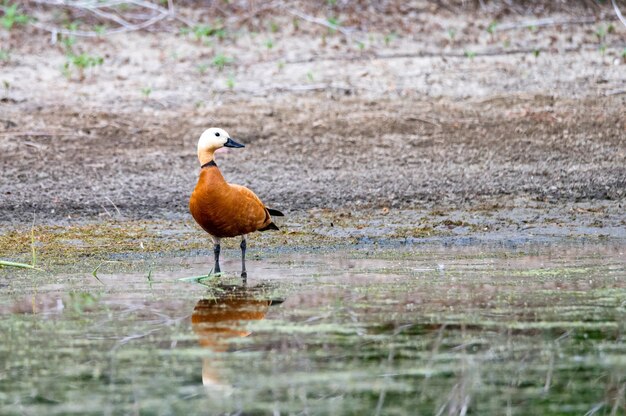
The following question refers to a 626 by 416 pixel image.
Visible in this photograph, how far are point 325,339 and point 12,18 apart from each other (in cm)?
932

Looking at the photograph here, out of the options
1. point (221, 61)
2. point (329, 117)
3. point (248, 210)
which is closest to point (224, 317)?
point (248, 210)

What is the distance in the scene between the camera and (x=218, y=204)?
8531 mm

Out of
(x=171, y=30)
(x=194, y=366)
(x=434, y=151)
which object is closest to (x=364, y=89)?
(x=434, y=151)

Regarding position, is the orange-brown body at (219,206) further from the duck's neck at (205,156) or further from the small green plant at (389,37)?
the small green plant at (389,37)

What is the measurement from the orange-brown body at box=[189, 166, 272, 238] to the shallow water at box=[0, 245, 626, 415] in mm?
323

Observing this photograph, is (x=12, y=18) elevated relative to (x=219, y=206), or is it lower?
elevated

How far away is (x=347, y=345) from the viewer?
6.17 meters

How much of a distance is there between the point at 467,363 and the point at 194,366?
4.06ft

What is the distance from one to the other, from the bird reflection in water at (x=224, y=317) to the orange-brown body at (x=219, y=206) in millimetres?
628

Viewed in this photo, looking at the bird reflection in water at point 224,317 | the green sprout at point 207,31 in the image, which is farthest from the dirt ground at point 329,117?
the bird reflection in water at point 224,317

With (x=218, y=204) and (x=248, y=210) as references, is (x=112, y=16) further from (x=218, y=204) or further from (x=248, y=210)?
(x=218, y=204)

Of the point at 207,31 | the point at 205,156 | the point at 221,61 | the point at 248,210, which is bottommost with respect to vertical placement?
the point at 248,210

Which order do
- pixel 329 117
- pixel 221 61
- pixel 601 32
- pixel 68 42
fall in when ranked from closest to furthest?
pixel 329 117 → pixel 221 61 → pixel 68 42 → pixel 601 32

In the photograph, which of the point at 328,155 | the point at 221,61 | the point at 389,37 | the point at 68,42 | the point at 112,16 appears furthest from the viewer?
the point at 112,16
